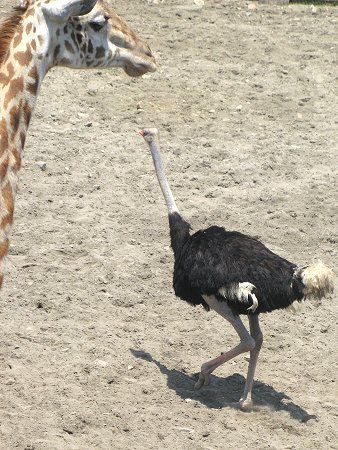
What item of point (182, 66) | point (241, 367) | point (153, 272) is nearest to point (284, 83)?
point (182, 66)

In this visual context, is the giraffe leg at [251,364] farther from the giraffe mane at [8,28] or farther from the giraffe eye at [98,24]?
the giraffe mane at [8,28]

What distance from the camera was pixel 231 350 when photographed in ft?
22.6

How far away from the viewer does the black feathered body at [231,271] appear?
6.60m

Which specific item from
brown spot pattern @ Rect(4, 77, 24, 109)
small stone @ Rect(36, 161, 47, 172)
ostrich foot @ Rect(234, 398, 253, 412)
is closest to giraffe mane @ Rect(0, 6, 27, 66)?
brown spot pattern @ Rect(4, 77, 24, 109)

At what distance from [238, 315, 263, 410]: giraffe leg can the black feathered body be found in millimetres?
283

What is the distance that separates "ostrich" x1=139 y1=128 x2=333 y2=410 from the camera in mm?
6547

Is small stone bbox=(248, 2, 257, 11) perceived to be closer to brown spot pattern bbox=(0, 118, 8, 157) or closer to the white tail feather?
the white tail feather

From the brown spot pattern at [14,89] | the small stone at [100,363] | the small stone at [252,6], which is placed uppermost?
the brown spot pattern at [14,89]

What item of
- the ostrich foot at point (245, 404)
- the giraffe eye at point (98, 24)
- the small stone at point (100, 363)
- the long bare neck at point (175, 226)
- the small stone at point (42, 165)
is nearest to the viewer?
the giraffe eye at point (98, 24)

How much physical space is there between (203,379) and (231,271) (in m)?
0.79

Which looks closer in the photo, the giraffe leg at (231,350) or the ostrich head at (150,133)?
the giraffe leg at (231,350)

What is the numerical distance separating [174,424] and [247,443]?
472 mm

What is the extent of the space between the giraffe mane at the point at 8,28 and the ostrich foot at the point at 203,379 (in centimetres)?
281

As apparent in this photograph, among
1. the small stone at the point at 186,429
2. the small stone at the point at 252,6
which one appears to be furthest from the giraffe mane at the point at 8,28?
the small stone at the point at 252,6
